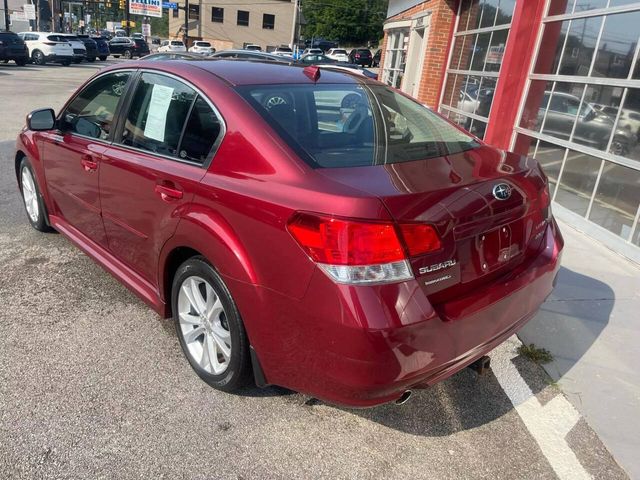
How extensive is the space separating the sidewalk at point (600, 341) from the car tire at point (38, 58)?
32.0m

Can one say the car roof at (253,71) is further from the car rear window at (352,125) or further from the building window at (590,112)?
the building window at (590,112)

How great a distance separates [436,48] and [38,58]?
90.0 feet

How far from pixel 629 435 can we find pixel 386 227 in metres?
1.76

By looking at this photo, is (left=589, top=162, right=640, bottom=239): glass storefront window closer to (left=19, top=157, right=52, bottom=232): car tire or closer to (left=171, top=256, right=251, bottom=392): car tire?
(left=171, top=256, right=251, bottom=392): car tire

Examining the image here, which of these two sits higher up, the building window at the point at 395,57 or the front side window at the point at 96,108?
the building window at the point at 395,57

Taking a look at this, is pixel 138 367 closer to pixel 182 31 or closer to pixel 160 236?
pixel 160 236

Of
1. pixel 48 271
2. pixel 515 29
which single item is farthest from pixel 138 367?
pixel 515 29

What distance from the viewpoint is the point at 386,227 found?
6.20 feet

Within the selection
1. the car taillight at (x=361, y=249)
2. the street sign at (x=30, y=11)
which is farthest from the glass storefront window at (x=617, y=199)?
the street sign at (x=30, y=11)

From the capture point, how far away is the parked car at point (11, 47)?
24.8 metres

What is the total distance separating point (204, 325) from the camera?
2656mm

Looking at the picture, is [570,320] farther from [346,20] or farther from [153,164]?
[346,20]

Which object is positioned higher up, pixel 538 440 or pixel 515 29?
pixel 515 29

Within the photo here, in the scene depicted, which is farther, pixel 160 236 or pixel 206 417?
pixel 160 236
